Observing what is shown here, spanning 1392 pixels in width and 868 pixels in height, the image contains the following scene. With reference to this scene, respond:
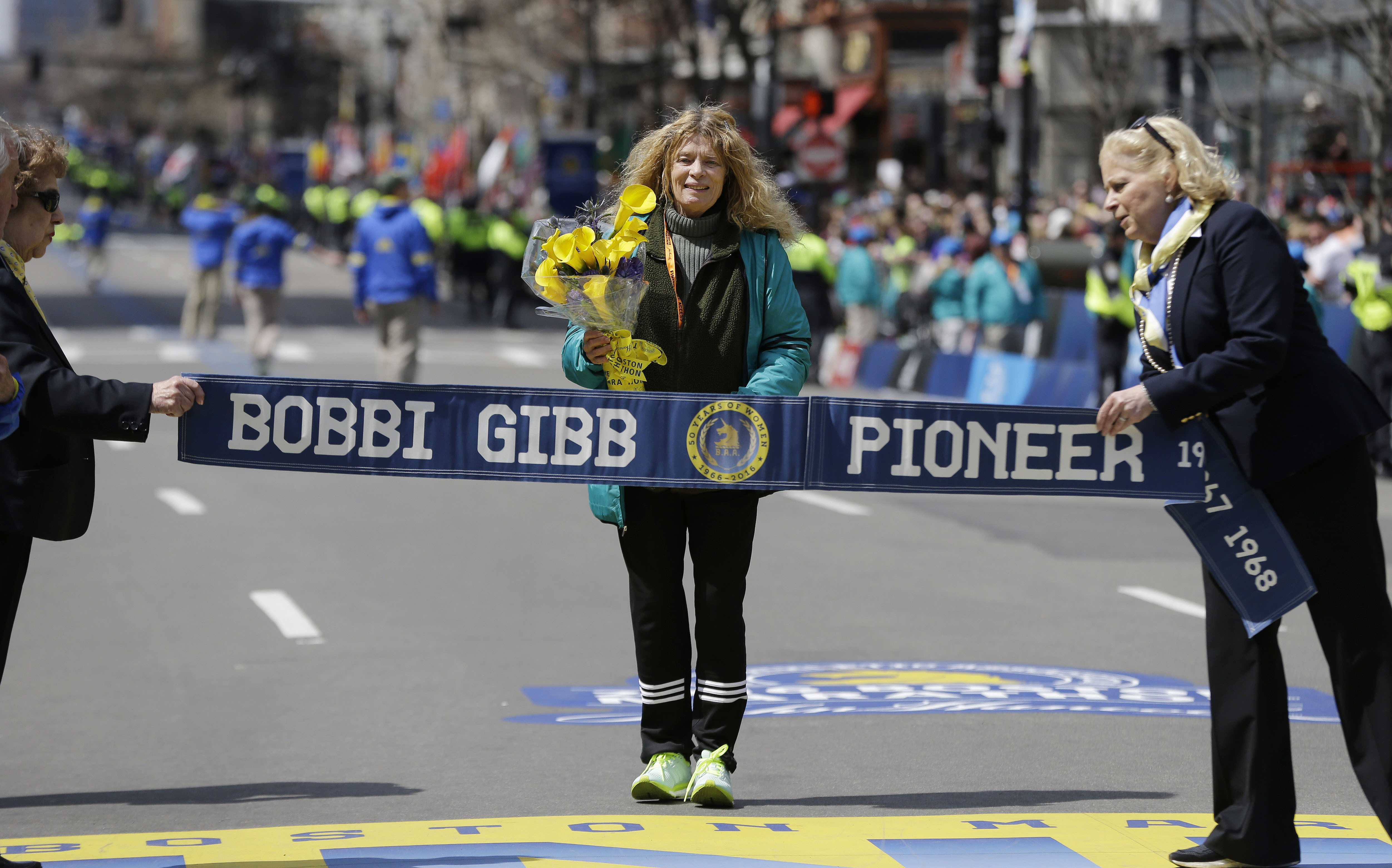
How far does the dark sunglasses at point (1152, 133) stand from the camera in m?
4.89

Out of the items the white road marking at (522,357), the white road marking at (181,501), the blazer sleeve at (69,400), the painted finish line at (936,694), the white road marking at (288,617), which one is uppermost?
the blazer sleeve at (69,400)

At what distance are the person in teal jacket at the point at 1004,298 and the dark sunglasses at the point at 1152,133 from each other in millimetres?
15994

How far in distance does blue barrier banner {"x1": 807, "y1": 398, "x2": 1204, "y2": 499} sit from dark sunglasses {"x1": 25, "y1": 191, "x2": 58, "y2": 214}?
1.98 metres

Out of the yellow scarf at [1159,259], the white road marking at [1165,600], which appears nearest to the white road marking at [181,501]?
the white road marking at [1165,600]

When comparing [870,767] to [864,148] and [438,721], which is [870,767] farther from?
[864,148]

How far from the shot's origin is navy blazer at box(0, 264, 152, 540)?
4.61 m

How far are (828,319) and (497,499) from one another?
32.3 feet

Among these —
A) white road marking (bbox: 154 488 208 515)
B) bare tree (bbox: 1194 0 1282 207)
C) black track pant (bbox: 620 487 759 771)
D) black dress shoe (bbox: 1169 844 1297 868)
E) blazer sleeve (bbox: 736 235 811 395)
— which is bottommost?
white road marking (bbox: 154 488 208 515)

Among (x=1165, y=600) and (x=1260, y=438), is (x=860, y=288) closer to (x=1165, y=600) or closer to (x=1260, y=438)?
(x=1165, y=600)

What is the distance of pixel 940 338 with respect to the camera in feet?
75.2

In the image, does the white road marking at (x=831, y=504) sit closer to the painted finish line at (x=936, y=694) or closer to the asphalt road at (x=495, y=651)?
the asphalt road at (x=495, y=651)

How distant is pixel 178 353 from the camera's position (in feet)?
83.7

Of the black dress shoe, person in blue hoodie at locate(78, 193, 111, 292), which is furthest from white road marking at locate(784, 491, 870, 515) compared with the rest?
person in blue hoodie at locate(78, 193, 111, 292)

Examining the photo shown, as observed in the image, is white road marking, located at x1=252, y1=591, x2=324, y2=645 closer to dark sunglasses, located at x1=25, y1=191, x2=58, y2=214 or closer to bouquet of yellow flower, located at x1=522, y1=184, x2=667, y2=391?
bouquet of yellow flower, located at x1=522, y1=184, x2=667, y2=391
